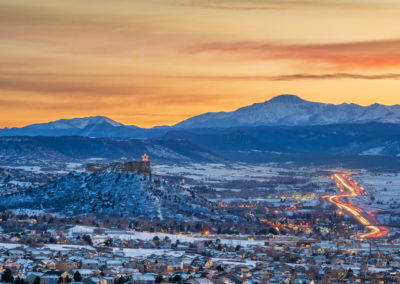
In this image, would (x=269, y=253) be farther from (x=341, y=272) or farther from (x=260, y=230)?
(x=260, y=230)

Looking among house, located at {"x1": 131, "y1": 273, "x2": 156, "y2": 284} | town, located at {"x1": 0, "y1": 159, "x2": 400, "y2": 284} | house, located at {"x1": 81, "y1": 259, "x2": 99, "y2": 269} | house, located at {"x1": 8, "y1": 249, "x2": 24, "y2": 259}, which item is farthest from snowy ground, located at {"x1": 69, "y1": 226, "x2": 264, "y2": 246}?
house, located at {"x1": 131, "y1": 273, "x2": 156, "y2": 284}

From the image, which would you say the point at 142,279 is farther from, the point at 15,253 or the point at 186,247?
the point at 186,247

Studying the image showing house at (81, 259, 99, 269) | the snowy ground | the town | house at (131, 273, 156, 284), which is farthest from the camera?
the snowy ground

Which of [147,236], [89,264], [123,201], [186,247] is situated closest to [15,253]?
[89,264]

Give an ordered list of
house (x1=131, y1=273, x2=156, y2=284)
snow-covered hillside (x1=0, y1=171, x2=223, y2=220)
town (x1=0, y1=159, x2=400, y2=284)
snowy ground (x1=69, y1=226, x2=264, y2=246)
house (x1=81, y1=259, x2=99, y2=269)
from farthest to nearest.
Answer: snow-covered hillside (x1=0, y1=171, x2=223, y2=220)
snowy ground (x1=69, y1=226, x2=264, y2=246)
house (x1=81, y1=259, x2=99, y2=269)
town (x1=0, y1=159, x2=400, y2=284)
house (x1=131, y1=273, x2=156, y2=284)

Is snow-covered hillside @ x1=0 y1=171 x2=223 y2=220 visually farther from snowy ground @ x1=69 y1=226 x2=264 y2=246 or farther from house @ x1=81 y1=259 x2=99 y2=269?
house @ x1=81 y1=259 x2=99 y2=269

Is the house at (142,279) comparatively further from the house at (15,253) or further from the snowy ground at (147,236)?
the snowy ground at (147,236)

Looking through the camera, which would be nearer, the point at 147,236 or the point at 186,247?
the point at 186,247

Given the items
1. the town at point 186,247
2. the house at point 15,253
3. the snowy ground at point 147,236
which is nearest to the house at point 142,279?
the town at point 186,247

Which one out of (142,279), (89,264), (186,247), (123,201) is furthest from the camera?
(123,201)

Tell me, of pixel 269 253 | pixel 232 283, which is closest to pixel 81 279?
pixel 232 283

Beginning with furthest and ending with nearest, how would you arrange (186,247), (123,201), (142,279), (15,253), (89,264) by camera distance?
(123,201)
(186,247)
(15,253)
(89,264)
(142,279)
